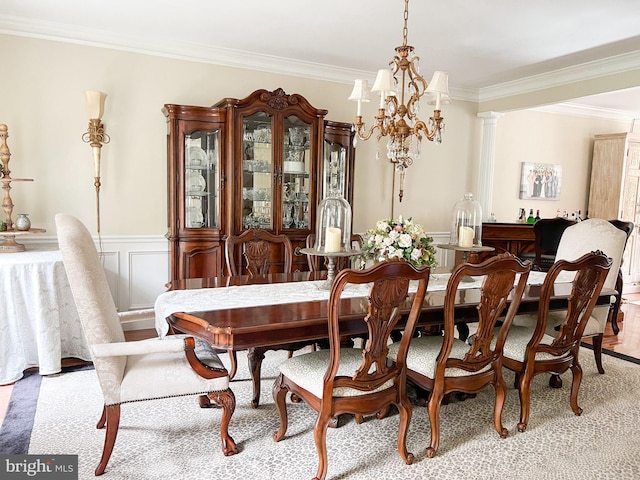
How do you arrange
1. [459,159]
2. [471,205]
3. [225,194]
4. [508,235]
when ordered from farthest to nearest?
[459,159] < [508,235] < [225,194] < [471,205]

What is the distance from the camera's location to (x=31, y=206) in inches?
150

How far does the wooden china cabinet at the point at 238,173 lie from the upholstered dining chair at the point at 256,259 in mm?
187

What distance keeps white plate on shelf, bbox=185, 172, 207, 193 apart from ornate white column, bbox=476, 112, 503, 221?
134 inches

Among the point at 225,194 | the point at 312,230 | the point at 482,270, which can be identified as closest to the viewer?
the point at 482,270

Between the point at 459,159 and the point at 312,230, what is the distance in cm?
237

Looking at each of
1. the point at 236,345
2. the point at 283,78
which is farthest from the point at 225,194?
the point at 236,345

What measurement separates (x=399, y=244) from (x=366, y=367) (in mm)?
807

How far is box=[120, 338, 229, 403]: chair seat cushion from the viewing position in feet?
6.78

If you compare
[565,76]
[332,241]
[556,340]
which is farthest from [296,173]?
[565,76]

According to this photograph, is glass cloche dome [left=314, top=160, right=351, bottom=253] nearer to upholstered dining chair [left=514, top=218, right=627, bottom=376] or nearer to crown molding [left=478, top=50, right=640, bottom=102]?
upholstered dining chair [left=514, top=218, right=627, bottom=376]

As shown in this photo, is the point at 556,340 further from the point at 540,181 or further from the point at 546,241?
the point at 540,181

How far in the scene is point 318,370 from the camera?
2.15 m

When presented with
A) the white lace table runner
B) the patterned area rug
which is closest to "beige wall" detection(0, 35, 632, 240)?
the patterned area rug

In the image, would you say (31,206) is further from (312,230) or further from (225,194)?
(312,230)
